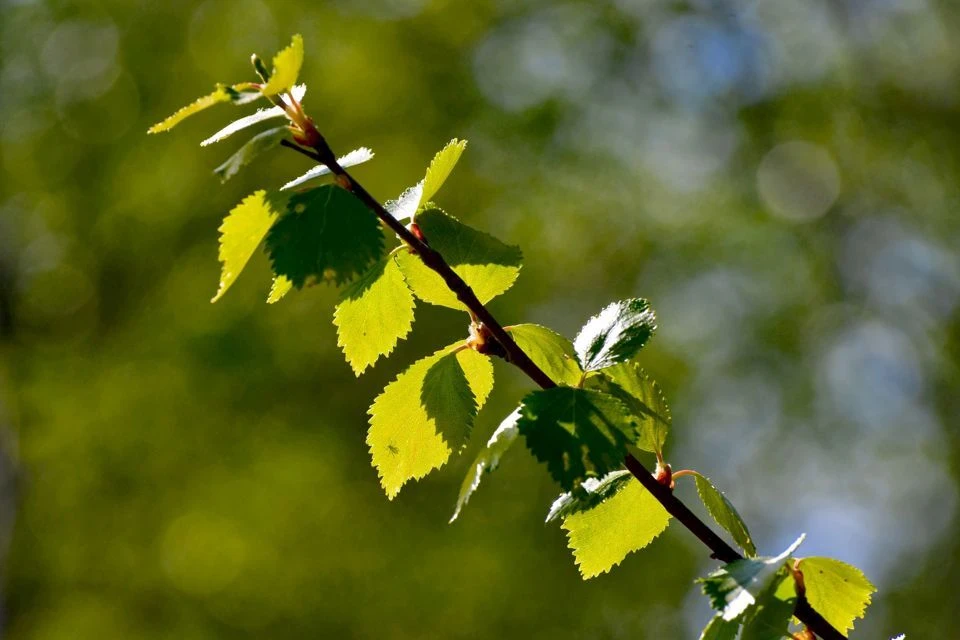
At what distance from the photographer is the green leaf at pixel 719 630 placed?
0.68 m

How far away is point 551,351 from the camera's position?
2.67ft

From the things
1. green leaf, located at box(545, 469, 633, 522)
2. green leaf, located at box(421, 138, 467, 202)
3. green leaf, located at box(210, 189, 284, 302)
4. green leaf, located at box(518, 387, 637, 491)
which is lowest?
green leaf, located at box(545, 469, 633, 522)

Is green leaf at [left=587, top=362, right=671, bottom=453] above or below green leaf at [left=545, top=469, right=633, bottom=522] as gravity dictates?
above

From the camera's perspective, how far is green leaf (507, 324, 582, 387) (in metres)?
0.81

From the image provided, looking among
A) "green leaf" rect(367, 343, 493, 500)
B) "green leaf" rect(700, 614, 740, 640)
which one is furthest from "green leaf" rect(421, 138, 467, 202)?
"green leaf" rect(700, 614, 740, 640)

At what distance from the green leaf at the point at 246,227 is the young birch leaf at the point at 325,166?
2 centimetres

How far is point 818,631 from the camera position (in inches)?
28.7

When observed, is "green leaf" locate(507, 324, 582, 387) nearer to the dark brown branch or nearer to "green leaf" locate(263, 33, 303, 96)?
the dark brown branch

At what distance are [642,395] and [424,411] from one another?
0.54 ft

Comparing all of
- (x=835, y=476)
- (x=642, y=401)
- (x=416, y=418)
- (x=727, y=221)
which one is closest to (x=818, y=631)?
(x=642, y=401)

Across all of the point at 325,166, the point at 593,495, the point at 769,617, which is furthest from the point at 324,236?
the point at 769,617

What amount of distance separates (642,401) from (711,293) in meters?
10.5

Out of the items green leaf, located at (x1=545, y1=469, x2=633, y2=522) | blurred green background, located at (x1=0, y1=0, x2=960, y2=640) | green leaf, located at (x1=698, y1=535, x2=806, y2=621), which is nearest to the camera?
green leaf, located at (x1=698, y1=535, x2=806, y2=621)

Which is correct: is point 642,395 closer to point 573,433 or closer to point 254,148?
point 573,433
